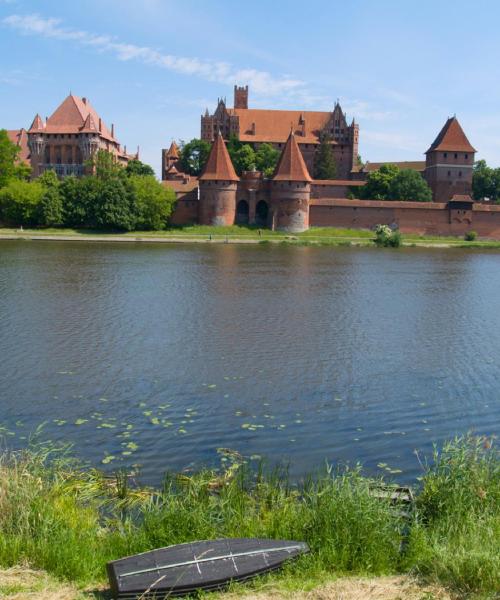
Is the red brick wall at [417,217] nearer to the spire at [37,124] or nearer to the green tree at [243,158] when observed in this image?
the green tree at [243,158]

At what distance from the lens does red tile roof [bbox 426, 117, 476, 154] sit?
5925 cm

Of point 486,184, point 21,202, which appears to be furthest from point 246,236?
point 486,184

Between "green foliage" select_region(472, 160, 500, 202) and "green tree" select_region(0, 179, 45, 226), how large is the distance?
127 ft

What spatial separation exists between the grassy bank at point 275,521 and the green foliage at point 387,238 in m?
41.9

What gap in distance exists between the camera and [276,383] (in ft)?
37.1

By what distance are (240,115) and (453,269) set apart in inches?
1625

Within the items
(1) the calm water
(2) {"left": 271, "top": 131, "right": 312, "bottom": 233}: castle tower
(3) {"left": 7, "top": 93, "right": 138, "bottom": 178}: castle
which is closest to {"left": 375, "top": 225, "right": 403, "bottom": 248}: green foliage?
(2) {"left": 271, "top": 131, "right": 312, "bottom": 233}: castle tower

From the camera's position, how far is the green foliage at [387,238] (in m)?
47.9

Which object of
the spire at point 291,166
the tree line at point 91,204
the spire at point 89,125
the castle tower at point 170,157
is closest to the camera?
the tree line at point 91,204

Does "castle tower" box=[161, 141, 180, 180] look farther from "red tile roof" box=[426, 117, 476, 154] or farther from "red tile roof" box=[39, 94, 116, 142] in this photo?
"red tile roof" box=[426, 117, 476, 154]

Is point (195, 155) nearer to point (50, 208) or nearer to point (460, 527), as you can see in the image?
point (50, 208)

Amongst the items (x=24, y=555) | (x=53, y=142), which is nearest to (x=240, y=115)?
(x=53, y=142)

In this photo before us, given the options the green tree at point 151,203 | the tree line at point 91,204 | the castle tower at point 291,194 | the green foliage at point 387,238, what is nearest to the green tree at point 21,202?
the tree line at point 91,204

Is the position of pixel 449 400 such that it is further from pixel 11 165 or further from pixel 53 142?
pixel 53 142
